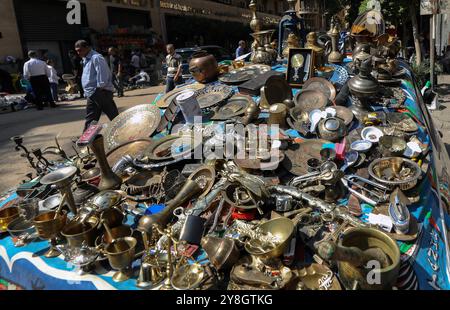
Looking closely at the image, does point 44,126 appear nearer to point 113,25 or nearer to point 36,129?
point 36,129

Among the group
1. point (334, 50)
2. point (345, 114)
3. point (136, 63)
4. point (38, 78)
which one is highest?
point (136, 63)

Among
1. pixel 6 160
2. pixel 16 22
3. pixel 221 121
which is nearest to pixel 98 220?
pixel 221 121

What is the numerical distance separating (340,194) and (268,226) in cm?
74

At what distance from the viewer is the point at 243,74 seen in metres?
4.82

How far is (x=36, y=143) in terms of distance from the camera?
22.0 ft

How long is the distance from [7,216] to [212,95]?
2692mm

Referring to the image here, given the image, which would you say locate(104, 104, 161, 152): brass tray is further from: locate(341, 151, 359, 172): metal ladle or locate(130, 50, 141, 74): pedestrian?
locate(130, 50, 141, 74): pedestrian

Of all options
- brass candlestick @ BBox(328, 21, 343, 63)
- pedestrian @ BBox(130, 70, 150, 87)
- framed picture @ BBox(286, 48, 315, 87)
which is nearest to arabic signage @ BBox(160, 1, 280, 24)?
pedestrian @ BBox(130, 70, 150, 87)

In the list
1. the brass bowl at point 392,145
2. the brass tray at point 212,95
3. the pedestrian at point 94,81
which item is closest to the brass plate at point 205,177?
the brass bowl at point 392,145

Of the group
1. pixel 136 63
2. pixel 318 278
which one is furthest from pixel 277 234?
pixel 136 63

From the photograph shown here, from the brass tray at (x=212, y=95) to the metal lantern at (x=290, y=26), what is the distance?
2.21 m

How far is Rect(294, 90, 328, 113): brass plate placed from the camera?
144 inches

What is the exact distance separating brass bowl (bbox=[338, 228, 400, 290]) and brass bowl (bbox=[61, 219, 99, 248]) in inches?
54.8

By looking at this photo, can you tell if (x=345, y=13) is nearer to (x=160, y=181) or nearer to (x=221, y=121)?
(x=221, y=121)
